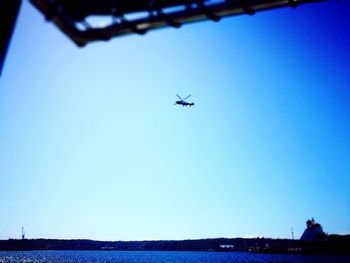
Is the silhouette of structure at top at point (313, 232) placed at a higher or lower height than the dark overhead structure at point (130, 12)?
lower

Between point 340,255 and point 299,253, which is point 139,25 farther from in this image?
point 299,253

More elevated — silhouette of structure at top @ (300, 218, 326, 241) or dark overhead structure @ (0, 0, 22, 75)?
dark overhead structure @ (0, 0, 22, 75)

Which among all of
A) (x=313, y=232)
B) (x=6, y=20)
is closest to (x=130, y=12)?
(x=6, y=20)

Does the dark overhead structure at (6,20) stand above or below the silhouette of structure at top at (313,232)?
above

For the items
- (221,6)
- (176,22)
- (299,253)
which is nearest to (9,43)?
(176,22)

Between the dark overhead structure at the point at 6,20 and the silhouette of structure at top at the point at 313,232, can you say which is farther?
the silhouette of structure at top at the point at 313,232

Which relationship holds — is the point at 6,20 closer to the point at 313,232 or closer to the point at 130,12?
the point at 130,12

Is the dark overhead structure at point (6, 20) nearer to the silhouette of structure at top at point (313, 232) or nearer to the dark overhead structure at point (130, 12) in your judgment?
the dark overhead structure at point (130, 12)

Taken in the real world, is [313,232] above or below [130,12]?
below

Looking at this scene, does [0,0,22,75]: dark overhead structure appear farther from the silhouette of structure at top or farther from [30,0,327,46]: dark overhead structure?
the silhouette of structure at top

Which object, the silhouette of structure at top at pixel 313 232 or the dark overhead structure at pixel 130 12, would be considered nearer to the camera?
the dark overhead structure at pixel 130 12

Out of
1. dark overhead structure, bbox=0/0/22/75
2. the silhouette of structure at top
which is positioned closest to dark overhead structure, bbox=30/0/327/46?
dark overhead structure, bbox=0/0/22/75

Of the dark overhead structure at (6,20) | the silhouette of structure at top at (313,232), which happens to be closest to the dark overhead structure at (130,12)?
the dark overhead structure at (6,20)
